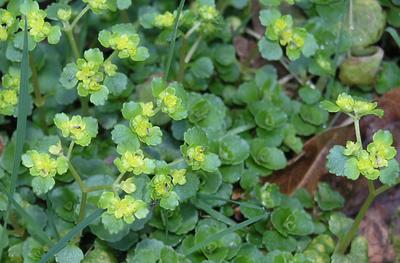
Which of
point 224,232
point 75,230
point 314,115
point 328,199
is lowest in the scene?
point 328,199

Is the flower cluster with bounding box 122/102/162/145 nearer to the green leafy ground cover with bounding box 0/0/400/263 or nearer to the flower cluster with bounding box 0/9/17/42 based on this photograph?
the green leafy ground cover with bounding box 0/0/400/263

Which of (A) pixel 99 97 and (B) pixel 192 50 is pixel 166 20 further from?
(A) pixel 99 97

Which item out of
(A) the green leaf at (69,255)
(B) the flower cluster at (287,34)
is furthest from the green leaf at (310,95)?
(A) the green leaf at (69,255)

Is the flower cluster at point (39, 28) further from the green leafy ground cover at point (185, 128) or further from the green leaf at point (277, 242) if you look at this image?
the green leaf at point (277, 242)

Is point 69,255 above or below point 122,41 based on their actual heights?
below

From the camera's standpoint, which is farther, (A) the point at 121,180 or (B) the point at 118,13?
(B) the point at 118,13

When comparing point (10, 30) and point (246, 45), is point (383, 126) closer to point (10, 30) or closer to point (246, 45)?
point (246, 45)

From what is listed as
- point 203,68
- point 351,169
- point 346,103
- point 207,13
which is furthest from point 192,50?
point 351,169

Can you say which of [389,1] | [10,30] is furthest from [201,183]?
[389,1]
